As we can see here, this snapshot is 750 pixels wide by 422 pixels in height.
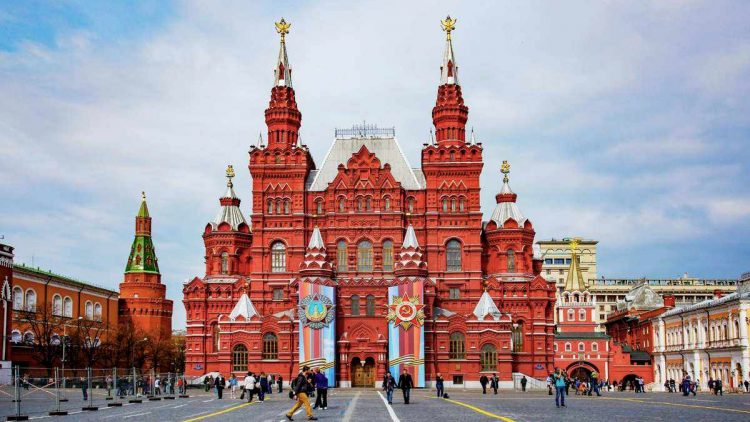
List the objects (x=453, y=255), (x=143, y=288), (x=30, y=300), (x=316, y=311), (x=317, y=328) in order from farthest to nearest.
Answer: (x=143, y=288), (x=30, y=300), (x=453, y=255), (x=316, y=311), (x=317, y=328)

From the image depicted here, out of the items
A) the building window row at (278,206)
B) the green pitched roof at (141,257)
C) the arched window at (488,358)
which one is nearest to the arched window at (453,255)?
the arched window at (488,358)

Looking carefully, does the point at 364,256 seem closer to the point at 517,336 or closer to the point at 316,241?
the point at 316,241

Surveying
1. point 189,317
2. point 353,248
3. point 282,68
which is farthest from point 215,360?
point 282,68

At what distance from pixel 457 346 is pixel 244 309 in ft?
66.8

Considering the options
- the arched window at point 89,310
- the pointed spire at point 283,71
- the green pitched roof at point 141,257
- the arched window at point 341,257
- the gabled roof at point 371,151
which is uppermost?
the pointed spire at point 283,71

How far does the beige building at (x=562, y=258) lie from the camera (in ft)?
585

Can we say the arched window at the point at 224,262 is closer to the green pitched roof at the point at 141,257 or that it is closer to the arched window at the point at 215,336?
the arched window at the point at 215,336

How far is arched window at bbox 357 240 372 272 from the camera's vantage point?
8469 cm

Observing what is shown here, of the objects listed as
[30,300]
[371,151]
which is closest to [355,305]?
[371,151]

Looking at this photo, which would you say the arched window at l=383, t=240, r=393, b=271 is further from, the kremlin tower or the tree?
the kremlin tower

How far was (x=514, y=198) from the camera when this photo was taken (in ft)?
298

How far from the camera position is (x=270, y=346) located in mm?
81938

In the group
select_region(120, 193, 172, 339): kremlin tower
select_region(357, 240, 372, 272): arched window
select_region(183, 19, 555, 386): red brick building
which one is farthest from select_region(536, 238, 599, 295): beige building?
select_region(357, 240, 372, 272): arched window

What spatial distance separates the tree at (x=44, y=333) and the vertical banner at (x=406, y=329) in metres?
34.3
